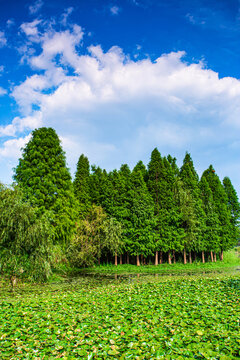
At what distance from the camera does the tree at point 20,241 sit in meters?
15.6

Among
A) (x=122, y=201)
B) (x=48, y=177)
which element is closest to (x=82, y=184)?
(x=122, y=201)

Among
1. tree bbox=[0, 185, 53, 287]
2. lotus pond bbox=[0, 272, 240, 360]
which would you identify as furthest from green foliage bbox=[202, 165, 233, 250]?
lotus pond bbox=[0, 272, 240, 360]

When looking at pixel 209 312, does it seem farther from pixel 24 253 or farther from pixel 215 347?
pixel 24 253

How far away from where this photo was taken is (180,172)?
4366 centimetres

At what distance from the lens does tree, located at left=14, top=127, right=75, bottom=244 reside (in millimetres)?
21859

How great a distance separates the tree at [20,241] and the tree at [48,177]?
4012mm

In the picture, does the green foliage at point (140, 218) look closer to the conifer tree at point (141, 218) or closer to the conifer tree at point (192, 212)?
the conifer tree at point (141, 218)

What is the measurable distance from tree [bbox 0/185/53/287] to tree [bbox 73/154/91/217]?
56.9 feet

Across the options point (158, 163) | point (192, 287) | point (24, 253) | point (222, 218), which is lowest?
point (192, 287)

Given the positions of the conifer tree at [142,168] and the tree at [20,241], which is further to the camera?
the conifer tree at [142,168]

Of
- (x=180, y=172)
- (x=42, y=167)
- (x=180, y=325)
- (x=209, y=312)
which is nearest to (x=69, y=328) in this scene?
(x=180, y=325)

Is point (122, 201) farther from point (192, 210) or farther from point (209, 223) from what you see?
point (209, 223)

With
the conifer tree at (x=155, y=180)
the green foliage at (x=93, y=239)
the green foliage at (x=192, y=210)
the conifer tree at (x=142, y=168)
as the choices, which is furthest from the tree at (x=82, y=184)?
the green foliage at (x=192, y=210)

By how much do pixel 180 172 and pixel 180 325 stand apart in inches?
1501
